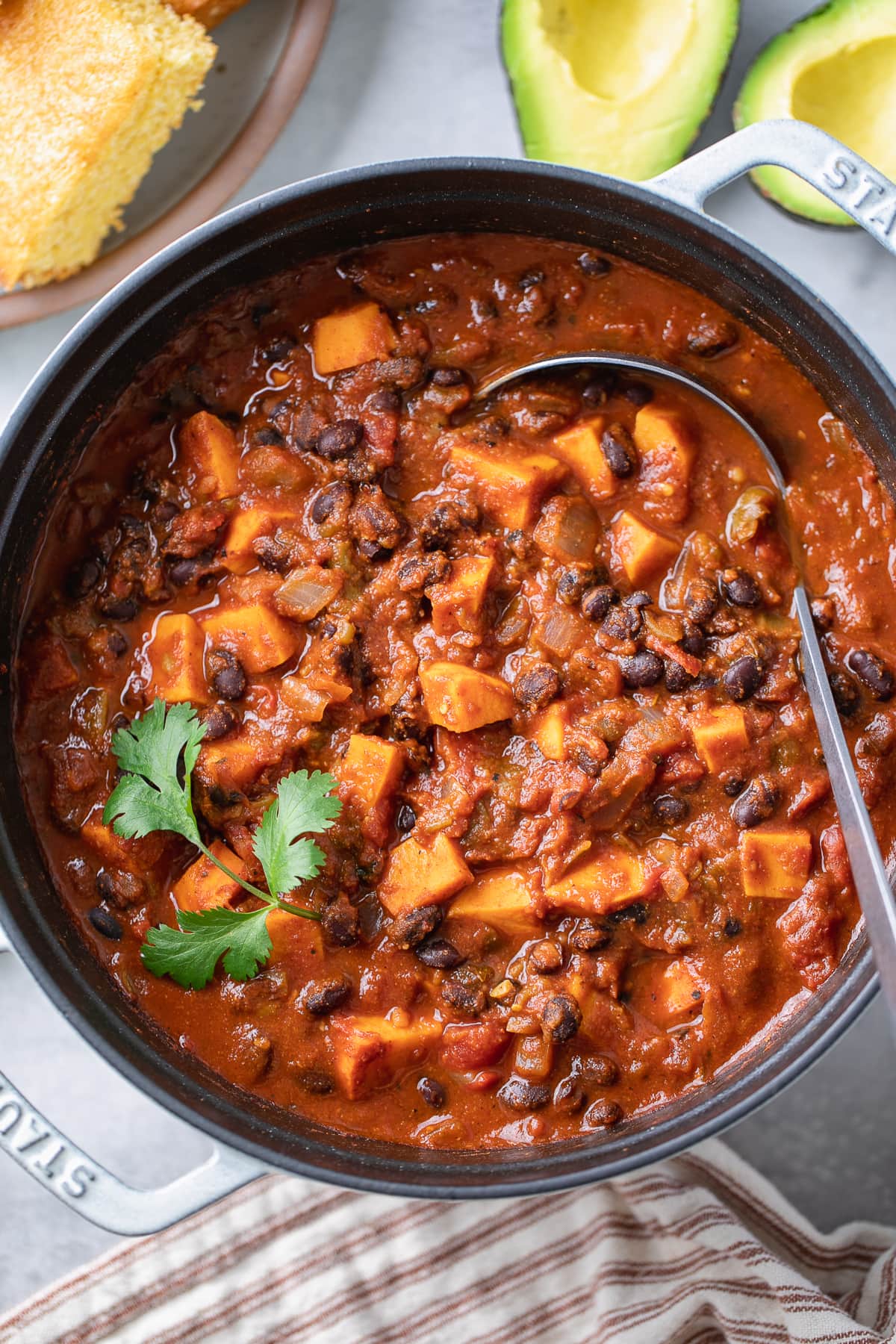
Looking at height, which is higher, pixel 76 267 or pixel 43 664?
pixel 76 267

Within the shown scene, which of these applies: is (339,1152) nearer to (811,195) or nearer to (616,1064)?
(616,1064)

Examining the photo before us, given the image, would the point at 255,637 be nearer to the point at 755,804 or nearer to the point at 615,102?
the point at 755,804

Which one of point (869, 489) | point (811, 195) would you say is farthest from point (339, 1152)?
point (811, 195)

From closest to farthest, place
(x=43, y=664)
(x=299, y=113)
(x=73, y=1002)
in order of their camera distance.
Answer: (x=73, y=1002), (x=43, y=664), (x=299, y=113)

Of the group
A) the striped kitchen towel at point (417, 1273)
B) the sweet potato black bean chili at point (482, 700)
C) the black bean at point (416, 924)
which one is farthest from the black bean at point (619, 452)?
the striped kitchen towel at point (417, 1273)

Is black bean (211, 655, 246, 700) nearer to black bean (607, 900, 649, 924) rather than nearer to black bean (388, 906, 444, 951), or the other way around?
black bean (388, 906, 444, 951)

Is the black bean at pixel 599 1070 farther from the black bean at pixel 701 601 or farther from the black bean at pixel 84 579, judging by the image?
the black bean at pixel 84 579
